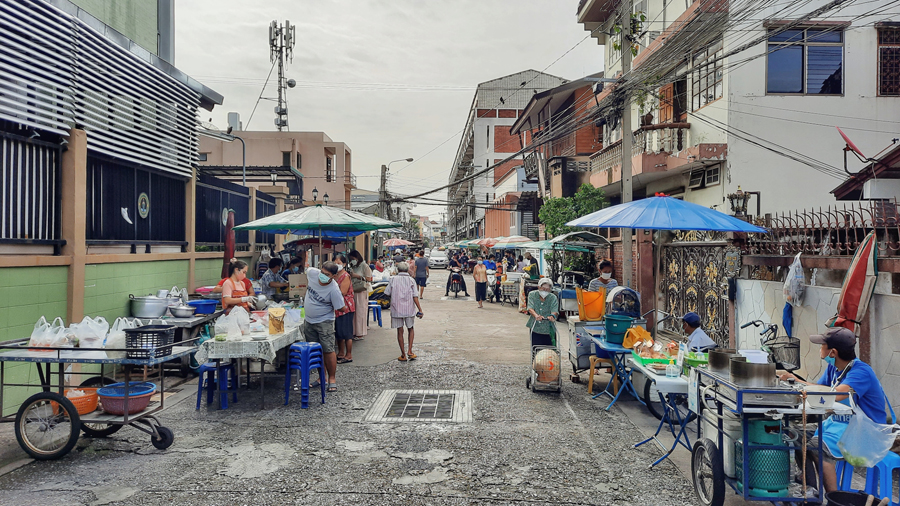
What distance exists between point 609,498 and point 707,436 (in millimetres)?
940

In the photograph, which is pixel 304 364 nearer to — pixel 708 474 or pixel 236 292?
pixel 236 292

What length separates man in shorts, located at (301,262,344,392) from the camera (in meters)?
7.89

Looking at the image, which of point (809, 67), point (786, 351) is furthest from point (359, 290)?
point (809, 67)

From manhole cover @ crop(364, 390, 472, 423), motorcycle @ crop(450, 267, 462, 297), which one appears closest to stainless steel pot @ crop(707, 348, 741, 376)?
manhole cover @ crop(364, 390, 472, 423)

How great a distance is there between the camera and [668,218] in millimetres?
6859

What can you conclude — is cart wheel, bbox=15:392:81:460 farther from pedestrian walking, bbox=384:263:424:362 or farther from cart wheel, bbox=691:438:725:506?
cart wheel, bbox=691:438:725:506

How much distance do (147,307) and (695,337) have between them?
26.6 ft

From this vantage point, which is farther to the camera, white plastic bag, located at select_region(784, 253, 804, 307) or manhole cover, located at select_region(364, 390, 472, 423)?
white plastic bag, located at select_region(784, 253, 804, 307)

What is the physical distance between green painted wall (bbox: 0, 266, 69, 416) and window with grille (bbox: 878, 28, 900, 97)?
16.0m

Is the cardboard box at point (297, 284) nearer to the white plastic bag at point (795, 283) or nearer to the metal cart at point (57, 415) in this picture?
the metal cart at point (57, 415)

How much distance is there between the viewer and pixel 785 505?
4441 mm

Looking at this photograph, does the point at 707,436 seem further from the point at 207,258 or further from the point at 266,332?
the point at 207,258

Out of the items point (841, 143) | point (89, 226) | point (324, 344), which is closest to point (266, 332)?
point (324, 344)

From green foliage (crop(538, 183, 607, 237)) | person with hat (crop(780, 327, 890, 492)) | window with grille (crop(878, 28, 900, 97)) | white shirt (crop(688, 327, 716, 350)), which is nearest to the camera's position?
Result: person with hat (crop(780, 327, 890, 492))
